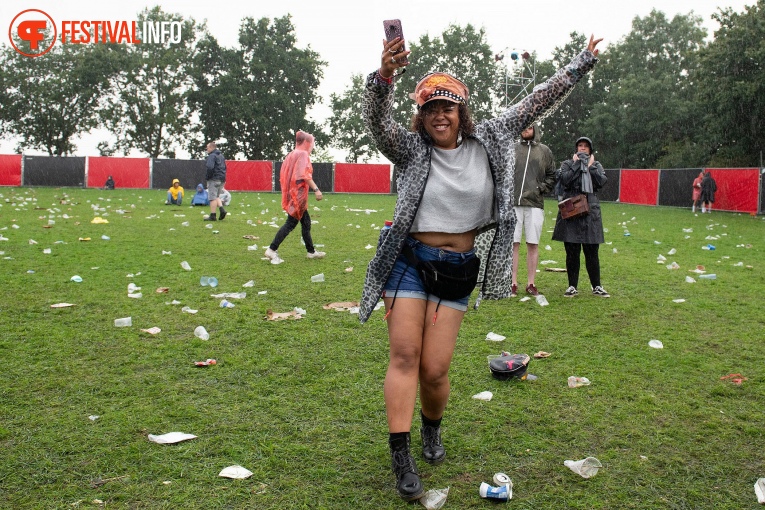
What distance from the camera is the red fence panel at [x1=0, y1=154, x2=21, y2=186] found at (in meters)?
Answer: 38.6

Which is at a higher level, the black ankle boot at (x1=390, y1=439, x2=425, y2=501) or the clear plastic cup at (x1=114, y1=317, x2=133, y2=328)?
the clear plastic cup at (x1=114, y1=317, x2=133, y2=328)

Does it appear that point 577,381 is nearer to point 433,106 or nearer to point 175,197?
point 433,106

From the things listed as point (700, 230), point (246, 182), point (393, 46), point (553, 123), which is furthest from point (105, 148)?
point (393, 46)

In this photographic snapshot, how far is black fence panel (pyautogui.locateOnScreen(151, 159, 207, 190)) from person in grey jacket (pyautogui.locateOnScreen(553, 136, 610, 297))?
34.7 metres

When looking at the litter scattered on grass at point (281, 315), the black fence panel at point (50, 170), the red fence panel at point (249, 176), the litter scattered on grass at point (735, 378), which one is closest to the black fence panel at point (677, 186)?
the red fence panel at point (249, 176)

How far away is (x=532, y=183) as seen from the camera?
803cm

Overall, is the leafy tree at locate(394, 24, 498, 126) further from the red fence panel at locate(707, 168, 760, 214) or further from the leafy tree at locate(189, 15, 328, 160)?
the red fence panel at locate(707, 168, 760, 214)

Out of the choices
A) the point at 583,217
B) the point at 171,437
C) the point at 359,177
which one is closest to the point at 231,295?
the point at 583,217

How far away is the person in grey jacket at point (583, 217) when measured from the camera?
7.84 m

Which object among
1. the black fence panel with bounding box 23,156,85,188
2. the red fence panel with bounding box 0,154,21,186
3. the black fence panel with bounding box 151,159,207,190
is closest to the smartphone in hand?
the black fence panel with bounding box 151,159,207,190

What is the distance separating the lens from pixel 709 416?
4211 mm

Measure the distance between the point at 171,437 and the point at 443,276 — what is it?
5.34 feet

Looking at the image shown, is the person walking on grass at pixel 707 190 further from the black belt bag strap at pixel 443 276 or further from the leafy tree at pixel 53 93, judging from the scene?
the leafy tree at pixel 53 93

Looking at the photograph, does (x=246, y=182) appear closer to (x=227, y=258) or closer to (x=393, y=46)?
(x=227, y=258)
